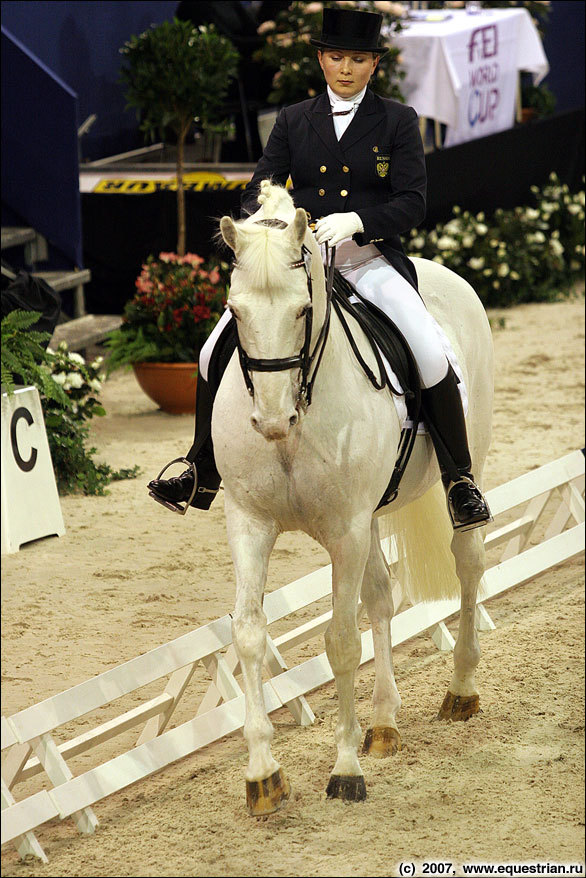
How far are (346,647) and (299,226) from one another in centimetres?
124

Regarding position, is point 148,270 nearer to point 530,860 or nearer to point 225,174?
point 225,174

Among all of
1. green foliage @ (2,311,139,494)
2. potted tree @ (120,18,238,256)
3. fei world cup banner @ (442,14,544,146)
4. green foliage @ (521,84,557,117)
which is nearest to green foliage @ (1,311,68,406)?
green foliage @ (2,311,139,494)

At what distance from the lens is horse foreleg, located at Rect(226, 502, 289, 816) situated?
3189mm

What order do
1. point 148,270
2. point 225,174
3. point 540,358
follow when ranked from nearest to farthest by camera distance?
1. point 148,270
2. point 540,358
3. point 225,174

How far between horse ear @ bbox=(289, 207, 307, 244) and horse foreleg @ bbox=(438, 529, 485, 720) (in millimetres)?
1576

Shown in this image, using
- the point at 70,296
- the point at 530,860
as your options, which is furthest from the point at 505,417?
the point at 530,860

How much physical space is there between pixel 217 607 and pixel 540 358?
573cm

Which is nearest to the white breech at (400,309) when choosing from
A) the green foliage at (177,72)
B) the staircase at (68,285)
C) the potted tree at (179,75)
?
the staircase at (68,285)

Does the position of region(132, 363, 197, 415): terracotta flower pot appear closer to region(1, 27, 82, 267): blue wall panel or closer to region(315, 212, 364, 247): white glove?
region(1, 27, 82, 267): blue wall panel

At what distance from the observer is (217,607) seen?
4.82 meters

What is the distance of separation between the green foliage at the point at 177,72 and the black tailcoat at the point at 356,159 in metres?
6.12

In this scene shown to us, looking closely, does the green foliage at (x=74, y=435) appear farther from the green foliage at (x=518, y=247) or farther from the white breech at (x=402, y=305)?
the green foliage at (x=518, y=247)

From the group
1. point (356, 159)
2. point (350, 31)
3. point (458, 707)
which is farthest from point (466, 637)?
point (350, 31)

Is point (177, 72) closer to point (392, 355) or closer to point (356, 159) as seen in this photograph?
point (356, 159)
